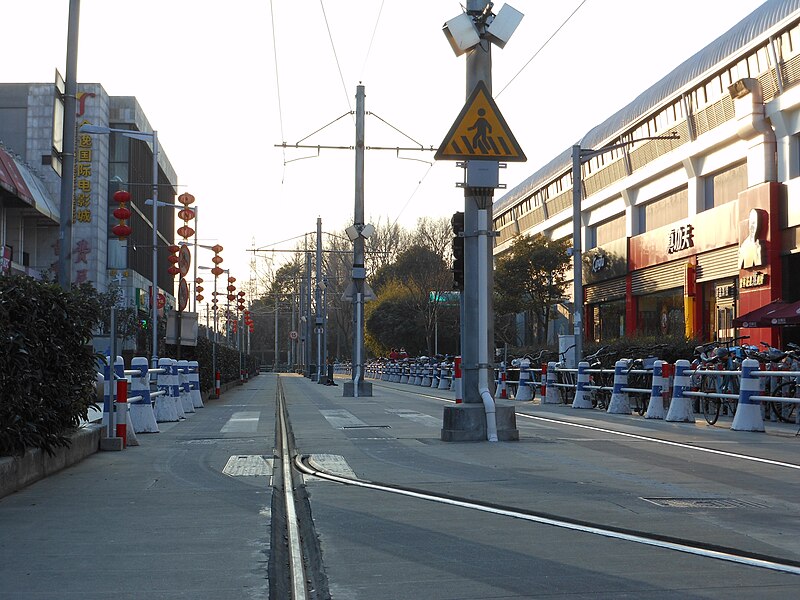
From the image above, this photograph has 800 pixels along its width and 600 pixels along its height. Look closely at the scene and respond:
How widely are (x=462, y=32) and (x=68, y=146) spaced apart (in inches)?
284

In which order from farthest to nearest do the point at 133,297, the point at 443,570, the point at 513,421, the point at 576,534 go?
the point at 133,297 → the point at 513,421 → the point at 576,534 → the point at 443,570

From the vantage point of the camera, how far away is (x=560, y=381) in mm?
26359

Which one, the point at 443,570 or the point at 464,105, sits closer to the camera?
the point at 443,570

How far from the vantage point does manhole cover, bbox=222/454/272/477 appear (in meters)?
9.93

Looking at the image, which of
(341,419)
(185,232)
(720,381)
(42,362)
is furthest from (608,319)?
(42,362)

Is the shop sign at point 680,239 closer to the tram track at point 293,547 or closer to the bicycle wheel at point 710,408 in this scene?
the bicycle wheel at point 710,408

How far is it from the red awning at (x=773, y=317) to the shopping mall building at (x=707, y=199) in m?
0.05

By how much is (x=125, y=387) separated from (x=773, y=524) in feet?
26.6

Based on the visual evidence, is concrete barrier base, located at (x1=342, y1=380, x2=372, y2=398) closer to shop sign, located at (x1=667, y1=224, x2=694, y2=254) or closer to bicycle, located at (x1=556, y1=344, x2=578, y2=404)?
bicycle, located at (x1=556, y1=344, x2=578, y2=404)

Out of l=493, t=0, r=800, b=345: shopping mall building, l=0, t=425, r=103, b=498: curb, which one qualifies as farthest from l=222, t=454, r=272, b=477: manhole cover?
l=493, t=0, r=800, b=345: shopping mall building

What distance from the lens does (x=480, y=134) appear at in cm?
1273

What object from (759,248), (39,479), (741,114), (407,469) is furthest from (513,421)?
(741,114)

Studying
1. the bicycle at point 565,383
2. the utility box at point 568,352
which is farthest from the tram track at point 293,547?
the utility box at point 568,352

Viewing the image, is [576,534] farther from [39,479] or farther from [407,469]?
[39,479]
